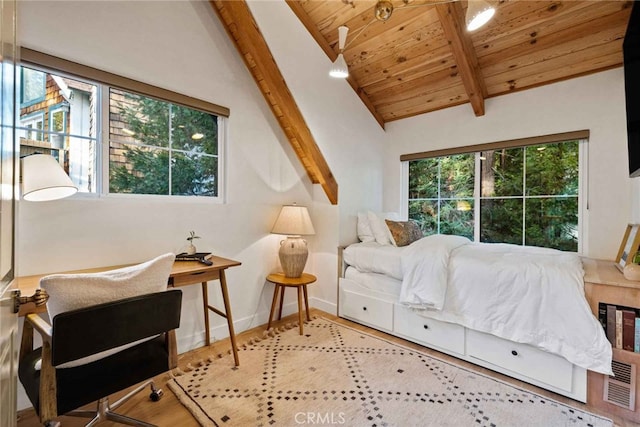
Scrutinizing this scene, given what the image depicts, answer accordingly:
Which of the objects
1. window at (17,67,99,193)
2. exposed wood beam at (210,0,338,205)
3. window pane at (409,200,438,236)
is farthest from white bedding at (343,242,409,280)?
window at (17,67,99,193)

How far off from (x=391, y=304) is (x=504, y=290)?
3.01ft

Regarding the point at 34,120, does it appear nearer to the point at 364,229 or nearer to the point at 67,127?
the point at 67,127

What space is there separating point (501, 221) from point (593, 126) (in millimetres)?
1090

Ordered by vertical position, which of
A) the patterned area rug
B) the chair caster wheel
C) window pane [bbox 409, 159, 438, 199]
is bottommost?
the patterned area rug

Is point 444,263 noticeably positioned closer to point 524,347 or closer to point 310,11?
point 524,347

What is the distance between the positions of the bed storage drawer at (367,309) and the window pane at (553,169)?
1.86m

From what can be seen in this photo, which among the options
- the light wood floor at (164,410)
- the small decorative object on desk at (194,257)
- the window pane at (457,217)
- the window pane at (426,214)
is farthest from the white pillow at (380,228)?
the small decorative object on desk at (194,257)

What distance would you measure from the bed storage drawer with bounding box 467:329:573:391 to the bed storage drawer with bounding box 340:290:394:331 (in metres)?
0.68

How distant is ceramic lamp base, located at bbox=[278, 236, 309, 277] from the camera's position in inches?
105

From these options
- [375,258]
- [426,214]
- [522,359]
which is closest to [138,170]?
[375,258]

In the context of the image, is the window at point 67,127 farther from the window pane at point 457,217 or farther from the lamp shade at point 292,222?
the window pane at point 457,217

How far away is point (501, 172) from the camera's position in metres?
3.03

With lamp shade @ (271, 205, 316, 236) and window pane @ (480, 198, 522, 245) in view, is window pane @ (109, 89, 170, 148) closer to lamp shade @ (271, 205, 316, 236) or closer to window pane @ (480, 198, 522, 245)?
lamp shade @ (271, 205, 316, 236)

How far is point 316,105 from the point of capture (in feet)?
8.96
